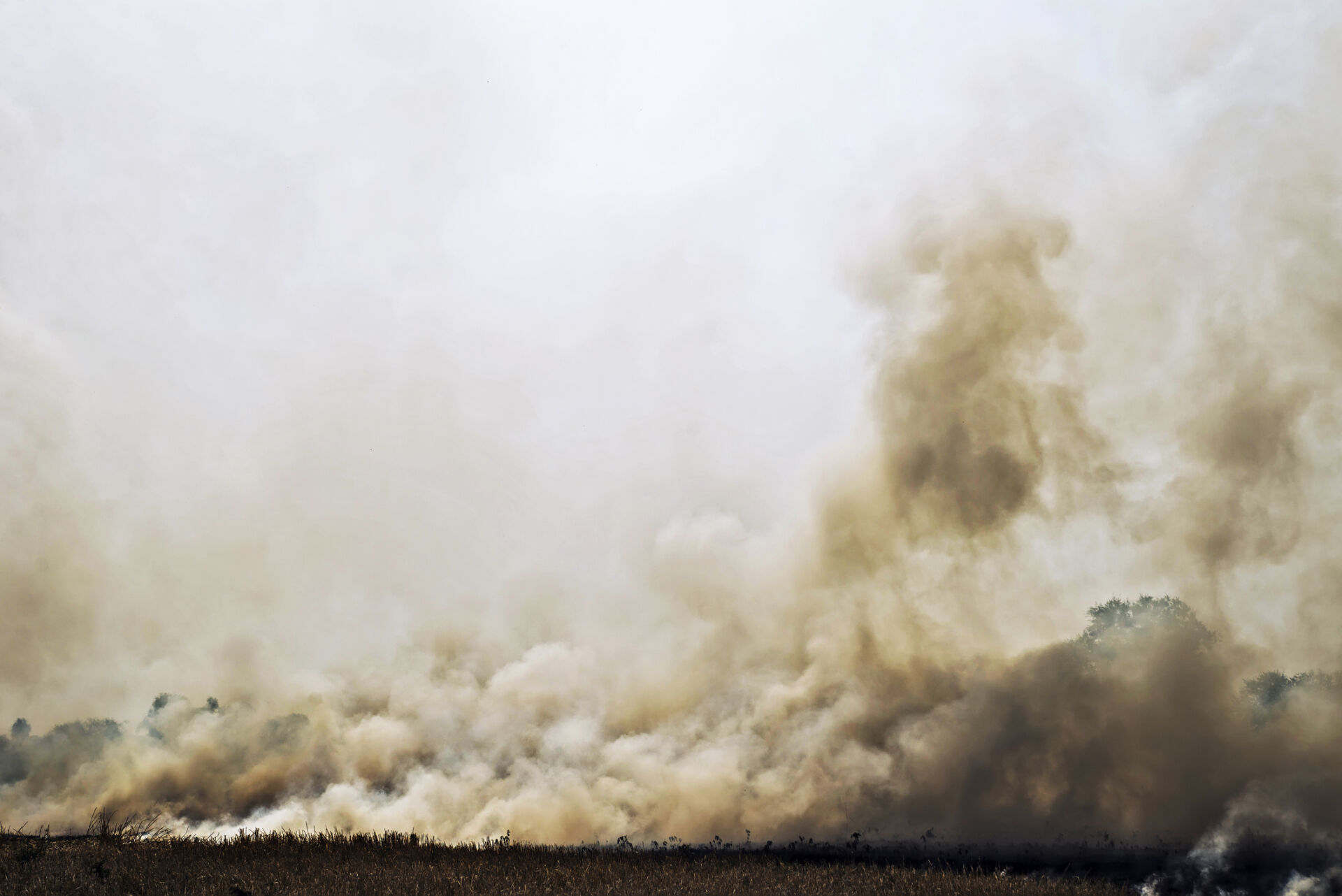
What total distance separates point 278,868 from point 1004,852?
3073 cm

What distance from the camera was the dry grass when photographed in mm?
21484

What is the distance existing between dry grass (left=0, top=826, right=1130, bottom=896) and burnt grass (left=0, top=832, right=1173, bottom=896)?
0.21 ft

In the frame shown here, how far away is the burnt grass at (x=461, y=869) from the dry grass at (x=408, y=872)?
7 centimetres

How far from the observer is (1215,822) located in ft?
120

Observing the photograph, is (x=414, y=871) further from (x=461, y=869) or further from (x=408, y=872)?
(x=461, y=869)

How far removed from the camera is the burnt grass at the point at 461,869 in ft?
71.1

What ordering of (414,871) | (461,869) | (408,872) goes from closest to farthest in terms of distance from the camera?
(414,871), (408,872), (461,869)

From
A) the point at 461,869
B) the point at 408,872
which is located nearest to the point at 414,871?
the point at 408,872

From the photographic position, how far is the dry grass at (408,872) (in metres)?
21.5

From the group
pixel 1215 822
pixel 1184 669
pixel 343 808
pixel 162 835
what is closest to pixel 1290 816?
pixel 1215 822

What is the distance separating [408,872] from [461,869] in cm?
152

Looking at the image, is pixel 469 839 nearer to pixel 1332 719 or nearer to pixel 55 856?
pixel 55 856

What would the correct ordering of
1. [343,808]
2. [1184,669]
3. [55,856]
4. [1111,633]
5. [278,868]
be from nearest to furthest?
[278,868], [55,856], [1184,669], [343,808], [1111,633]

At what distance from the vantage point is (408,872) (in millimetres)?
24016
